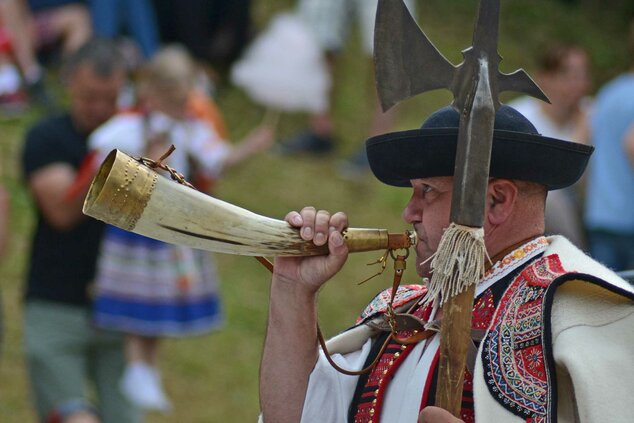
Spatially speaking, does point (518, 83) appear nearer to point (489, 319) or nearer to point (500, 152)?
point (500, 152)

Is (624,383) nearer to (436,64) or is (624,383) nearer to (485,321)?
→ (485,321)

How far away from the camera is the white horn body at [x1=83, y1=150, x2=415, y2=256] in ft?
9.48

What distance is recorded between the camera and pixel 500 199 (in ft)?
10.0

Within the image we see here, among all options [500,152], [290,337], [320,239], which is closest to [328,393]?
[290,337]

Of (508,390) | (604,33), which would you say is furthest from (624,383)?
(604,33)

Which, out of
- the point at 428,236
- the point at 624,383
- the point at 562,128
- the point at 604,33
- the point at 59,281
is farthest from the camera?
the point at 604,33

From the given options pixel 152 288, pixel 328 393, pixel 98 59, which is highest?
pixel 98 59

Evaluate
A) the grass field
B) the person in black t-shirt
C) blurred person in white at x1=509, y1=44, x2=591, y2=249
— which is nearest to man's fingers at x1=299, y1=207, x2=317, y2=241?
the person in black t-shirt

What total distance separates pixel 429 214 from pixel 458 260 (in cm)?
22

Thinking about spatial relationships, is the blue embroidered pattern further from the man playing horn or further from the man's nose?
the man's nose

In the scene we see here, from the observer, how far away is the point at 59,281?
5676 mm

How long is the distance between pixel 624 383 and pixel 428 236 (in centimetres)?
57

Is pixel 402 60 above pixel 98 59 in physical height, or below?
below

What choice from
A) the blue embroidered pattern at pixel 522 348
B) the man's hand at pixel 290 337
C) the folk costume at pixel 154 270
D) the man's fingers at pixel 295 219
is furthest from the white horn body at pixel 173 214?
the folk costume at pixel 154 270
